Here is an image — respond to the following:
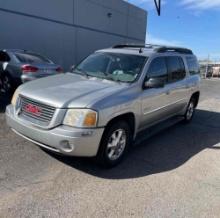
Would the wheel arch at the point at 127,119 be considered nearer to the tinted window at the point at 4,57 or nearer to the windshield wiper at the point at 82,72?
the windshield wiper at the point at 82,72

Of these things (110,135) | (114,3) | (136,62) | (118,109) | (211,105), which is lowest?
(211,105)

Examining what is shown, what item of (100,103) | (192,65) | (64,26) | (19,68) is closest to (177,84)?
(192,65)

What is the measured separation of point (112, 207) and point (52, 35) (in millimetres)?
13909

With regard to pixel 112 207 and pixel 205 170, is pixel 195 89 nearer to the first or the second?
pixel 205 170

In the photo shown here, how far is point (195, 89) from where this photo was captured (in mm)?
7516

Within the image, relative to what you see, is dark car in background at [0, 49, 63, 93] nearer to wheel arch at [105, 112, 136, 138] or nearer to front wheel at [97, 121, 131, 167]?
wheel arch at [105, 112, 136, 138]

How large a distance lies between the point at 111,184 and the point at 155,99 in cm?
Answer: 201

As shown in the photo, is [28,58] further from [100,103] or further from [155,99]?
[100,103]

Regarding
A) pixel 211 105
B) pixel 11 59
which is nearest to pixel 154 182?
pixel 11 59

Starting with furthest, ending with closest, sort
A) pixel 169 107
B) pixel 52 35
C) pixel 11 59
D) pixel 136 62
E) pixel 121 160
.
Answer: pixel 52 35
pixel 11 59
pixel 169 107
pixel 136 62
pixel 121 160

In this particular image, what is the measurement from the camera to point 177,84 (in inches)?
245

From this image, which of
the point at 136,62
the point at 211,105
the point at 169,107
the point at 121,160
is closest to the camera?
the point at 121,160

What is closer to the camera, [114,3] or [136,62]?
[136,62]

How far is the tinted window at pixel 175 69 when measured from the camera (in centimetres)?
596
